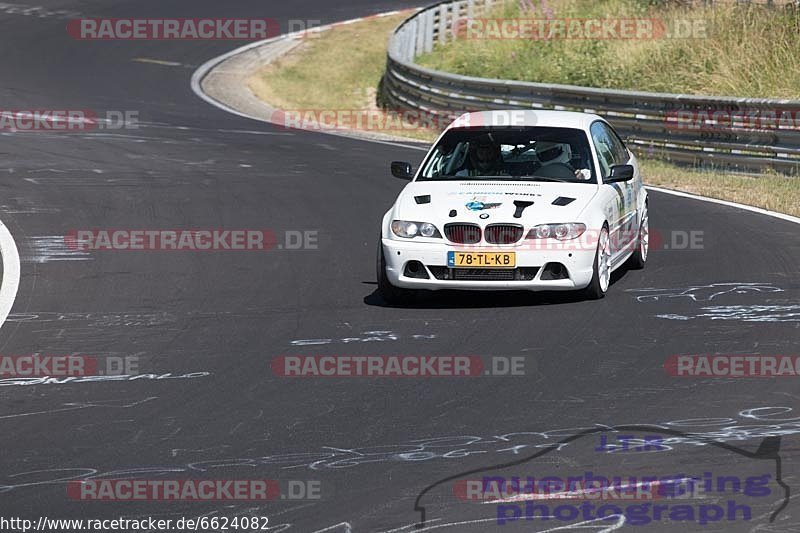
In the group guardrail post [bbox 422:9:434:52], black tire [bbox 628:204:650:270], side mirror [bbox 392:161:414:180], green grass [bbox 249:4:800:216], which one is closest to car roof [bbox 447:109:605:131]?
side mirror [bbox 392:161:414:180]

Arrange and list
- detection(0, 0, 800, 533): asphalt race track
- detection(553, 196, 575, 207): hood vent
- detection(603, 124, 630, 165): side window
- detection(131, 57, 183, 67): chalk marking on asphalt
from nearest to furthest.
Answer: detection(0, 0, 800, 533): asphalt race track
detection(553, 196, 575, 207): hood vent
detection(603, 124, 630, 165): side window
detection(131, 57, 183, 67): chalk marking on asphalt

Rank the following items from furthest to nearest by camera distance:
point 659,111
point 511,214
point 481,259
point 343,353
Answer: point 659,111, point 511,214, point 481,259, point 343,353

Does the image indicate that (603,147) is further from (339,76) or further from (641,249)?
(339,76)

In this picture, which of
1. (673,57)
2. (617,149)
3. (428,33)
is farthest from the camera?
(428,33)

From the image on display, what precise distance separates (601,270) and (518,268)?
74 centimetres

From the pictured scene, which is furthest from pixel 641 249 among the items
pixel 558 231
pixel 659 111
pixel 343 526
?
pixel 659 111

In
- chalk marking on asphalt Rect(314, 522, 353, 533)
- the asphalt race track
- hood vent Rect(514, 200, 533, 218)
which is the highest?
hood vent Rect(514, 200, 533, 218)

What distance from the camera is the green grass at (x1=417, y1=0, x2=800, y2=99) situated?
2447 cm

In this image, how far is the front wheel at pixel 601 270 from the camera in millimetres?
10969

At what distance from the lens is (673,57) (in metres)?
26.4

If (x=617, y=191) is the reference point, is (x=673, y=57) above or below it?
above

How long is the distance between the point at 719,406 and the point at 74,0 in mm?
40450

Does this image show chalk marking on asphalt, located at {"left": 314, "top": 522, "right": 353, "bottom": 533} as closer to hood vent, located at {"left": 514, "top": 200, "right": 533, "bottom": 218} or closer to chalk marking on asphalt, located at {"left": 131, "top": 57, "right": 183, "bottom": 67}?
hood vent, located at {"left": 514, "top": 200, "right": 533, "bottom": 218}

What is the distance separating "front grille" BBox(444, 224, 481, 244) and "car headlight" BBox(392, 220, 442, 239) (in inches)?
3.4
